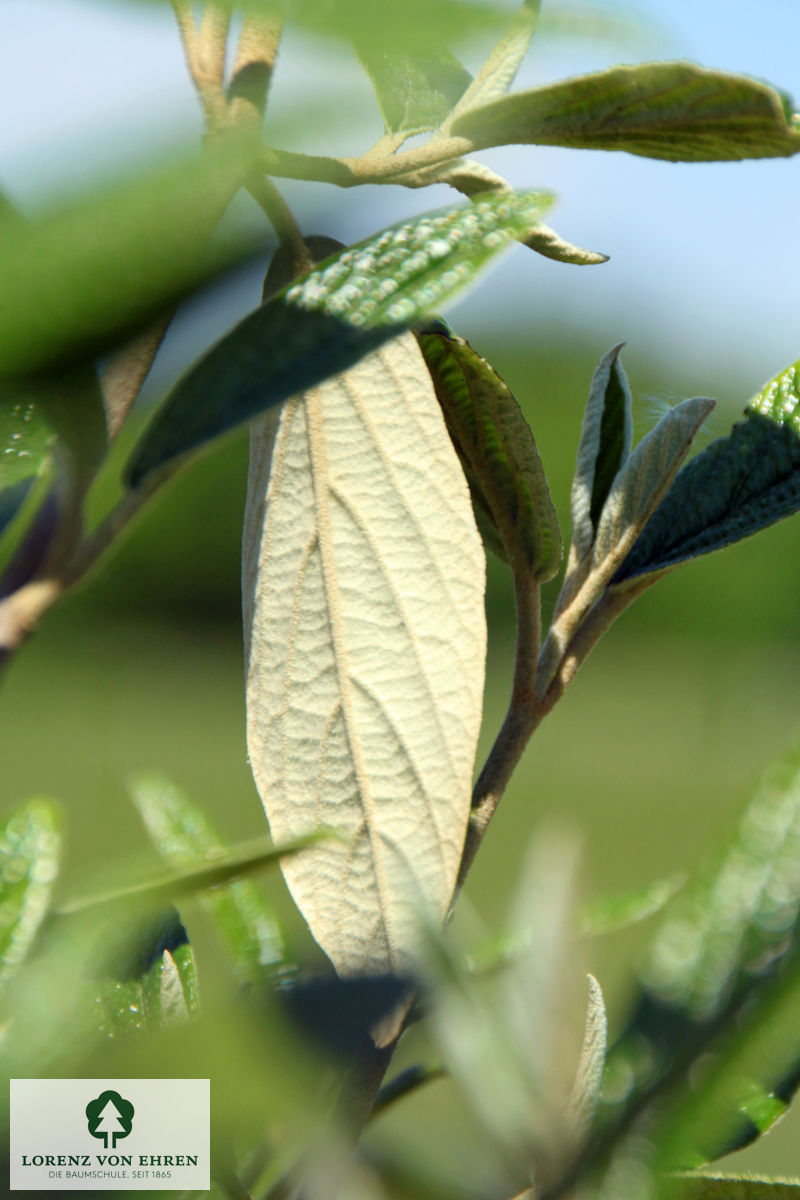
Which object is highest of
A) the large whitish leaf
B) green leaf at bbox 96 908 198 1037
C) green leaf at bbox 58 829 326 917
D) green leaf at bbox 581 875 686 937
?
the large whitish leaf

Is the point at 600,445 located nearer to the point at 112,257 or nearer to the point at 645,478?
the point at 645,478

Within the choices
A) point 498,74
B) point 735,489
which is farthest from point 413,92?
point 735,489

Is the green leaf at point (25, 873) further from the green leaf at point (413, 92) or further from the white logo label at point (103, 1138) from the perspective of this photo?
the green leaf at point (413, 92)

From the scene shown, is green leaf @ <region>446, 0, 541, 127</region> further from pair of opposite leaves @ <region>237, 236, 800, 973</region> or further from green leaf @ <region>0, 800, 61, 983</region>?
green leaf @ <region>0, 800, 61, 983</region>

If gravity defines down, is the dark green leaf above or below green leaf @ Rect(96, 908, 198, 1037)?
above

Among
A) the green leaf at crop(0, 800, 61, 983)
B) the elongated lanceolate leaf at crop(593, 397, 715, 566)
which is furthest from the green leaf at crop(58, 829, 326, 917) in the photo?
the elongated lanceolate leaf at crop(593, 397, 715, 566)

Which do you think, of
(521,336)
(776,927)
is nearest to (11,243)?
(776,927)

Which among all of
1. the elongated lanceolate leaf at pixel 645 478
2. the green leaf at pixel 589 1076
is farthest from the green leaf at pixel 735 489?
the green leaf at pixel 589 1076
